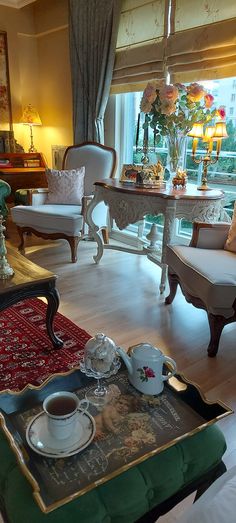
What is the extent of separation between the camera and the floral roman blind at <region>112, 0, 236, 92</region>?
9.20 ft

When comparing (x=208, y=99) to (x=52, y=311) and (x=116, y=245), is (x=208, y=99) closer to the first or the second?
(x=116, y=245)

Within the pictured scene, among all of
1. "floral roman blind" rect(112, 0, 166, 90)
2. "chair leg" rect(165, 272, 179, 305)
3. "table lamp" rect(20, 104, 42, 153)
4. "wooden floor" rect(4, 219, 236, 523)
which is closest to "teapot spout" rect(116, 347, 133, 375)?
"wooden floor" rect(4, 219, 236, 523)

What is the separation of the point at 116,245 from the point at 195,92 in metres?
1.65

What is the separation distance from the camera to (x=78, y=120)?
416cm

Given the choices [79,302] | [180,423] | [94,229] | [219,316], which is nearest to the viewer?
[180,423]

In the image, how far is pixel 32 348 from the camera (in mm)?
2084

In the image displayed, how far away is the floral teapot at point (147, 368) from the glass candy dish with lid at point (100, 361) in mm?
46

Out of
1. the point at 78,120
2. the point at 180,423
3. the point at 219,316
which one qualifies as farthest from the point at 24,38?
the point at 180,423

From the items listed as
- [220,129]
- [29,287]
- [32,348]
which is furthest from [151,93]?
[32,348]

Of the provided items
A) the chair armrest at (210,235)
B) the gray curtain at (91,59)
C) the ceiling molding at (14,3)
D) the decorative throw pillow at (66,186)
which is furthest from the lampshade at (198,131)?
the ceiling molding at (14,3)

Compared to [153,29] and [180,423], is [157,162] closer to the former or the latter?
[153,29]

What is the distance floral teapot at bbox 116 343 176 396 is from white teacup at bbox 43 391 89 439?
0.18 metres

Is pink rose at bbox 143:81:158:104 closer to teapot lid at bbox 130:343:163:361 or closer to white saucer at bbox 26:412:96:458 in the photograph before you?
teapot lid at bbox 130:343:163:361

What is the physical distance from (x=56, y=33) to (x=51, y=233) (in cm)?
274
